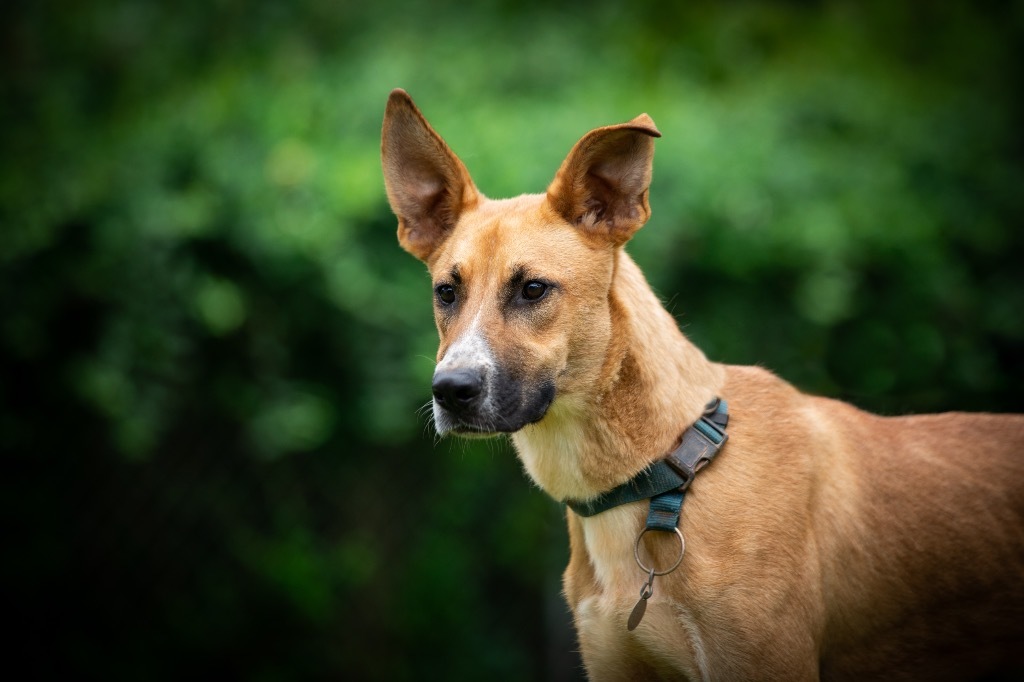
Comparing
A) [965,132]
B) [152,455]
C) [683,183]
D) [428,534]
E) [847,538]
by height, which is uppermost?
[965,132]

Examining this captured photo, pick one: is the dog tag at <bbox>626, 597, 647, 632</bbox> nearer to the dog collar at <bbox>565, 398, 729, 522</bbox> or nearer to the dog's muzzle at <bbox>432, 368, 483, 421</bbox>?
the dog collar at <bbox>565, 398, 729, 522</bbox>

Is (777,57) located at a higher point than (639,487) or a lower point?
higher

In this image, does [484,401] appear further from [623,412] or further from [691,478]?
[691,478]

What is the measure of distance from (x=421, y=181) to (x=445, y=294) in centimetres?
53

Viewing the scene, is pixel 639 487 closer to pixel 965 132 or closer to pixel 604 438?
pixel 604 438

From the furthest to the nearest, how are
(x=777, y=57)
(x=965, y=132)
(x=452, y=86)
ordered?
(x=777, y=57) → (x=452, y=86) → (x=965, y=132)

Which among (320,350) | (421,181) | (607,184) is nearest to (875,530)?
(607,184)

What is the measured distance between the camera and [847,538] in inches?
120

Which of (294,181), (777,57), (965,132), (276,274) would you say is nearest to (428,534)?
(276,274)

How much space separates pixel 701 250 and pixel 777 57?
530 centimetres

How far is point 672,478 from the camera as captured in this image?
295 centimetres

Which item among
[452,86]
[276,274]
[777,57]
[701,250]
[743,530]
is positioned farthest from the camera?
[777,57]

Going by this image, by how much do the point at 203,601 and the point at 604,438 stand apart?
13.4 ft

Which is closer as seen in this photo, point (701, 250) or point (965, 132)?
point (701, 250)
